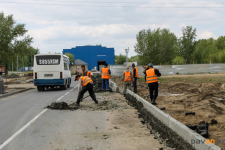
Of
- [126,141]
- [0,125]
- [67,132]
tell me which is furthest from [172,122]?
[0,125]

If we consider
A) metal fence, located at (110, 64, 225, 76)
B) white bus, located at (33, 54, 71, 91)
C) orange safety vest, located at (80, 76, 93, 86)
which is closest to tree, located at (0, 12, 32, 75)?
metal fence, located at (110, 64, 225, 76)

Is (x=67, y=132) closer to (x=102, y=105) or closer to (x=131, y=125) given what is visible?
(x=131, y=125)

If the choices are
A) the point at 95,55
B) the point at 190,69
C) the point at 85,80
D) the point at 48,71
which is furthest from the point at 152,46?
the point at 85,80

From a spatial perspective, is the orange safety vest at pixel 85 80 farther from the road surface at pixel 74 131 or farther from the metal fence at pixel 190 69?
the metal fence at pixel 190 69

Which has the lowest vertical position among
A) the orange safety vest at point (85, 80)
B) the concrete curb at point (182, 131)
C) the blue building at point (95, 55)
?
the concrete curb at point (182, 131)

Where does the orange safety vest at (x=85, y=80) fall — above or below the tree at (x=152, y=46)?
below

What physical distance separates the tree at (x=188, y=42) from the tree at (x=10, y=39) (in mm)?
33053

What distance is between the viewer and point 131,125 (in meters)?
7.88

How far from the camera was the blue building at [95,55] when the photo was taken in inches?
3647

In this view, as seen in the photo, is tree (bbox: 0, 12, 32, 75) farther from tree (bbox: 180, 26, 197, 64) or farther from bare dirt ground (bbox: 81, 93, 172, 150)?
bare dirt ground (bbox: 81, 93, 172, 150)

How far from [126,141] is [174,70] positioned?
130 feet

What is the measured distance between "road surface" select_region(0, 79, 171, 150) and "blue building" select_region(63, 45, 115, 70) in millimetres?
82562

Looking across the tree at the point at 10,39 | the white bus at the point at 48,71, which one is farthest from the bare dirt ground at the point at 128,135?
the tree at the point at 10,39

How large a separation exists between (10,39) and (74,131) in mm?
49736
